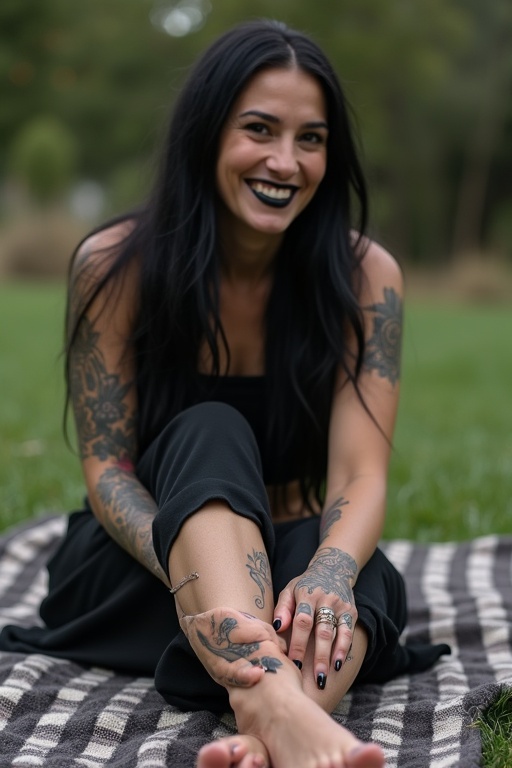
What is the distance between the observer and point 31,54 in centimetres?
3159

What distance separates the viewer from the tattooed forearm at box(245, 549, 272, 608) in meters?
2.10

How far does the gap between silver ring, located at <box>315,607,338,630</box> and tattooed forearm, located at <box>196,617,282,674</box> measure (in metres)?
0.16

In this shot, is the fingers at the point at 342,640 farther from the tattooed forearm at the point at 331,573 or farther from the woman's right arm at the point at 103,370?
the woman's right arm at the point at 103,370

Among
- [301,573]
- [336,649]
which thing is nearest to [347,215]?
[301,573]

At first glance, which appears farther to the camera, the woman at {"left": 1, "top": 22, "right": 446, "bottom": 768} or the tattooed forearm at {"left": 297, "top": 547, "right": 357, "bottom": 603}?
the woman at {"left": 1, "top": 22, "right": 446, "bottom": 768}

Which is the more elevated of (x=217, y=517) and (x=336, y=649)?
(x=217, y=517)

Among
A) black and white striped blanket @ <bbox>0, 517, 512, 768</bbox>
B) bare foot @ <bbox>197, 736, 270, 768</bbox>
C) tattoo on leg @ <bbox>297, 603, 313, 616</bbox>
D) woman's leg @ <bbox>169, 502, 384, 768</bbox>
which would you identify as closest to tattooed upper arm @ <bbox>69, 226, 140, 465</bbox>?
black and white striped blanket @ <bbox>0, 517, 512, 768</bbox>

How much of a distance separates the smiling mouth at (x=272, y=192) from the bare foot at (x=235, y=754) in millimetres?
1353

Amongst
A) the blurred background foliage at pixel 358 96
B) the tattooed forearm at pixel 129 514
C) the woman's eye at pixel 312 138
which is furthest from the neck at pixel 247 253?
the blurred background foliage at pixel 358 96

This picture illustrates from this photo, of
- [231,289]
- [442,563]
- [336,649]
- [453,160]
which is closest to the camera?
[336,649]

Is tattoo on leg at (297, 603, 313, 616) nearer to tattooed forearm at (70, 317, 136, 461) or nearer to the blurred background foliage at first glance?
tattooed forearm at (70, 317, 136, 461)

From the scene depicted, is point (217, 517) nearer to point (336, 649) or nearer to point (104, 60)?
point (336, 649)

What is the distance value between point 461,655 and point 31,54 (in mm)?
31254

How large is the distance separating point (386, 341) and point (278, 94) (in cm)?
68
